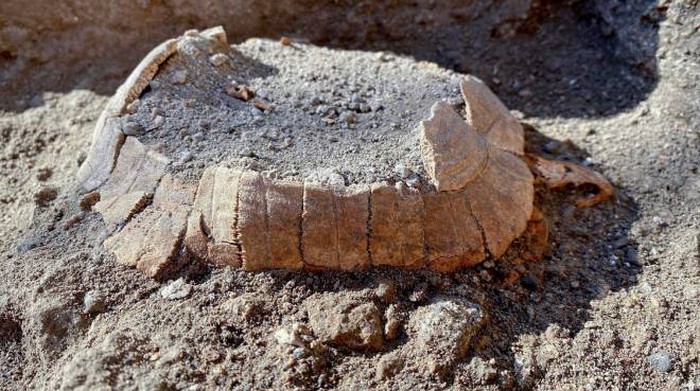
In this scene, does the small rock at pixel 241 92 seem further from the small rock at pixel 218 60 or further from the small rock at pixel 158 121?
the small rock at pixel 158 121

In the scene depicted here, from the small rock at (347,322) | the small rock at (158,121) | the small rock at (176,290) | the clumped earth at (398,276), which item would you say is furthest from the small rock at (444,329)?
the small rock at (158,121)

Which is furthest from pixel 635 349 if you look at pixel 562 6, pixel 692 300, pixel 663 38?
pixel 562 6

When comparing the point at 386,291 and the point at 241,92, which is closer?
the point at 386,291

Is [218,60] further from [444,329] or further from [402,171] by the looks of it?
[444,329]

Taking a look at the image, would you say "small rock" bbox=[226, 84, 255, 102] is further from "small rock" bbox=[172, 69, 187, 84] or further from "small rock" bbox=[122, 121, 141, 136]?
"small rock" bbox=[122, 121, 141, 136]

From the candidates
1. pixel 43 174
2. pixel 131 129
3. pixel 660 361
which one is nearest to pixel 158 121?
pixel 131 129

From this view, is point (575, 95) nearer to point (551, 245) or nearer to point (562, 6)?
point (562, 6)

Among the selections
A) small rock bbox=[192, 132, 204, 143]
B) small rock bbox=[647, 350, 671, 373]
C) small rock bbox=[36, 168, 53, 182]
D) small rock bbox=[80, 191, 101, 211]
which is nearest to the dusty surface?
small rock bbox=[192, 132, 204, 143]

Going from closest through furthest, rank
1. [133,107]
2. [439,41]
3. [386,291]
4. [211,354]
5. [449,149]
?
[211,354] < [386,291] < [449,149] < [133,107] < [439,41]
